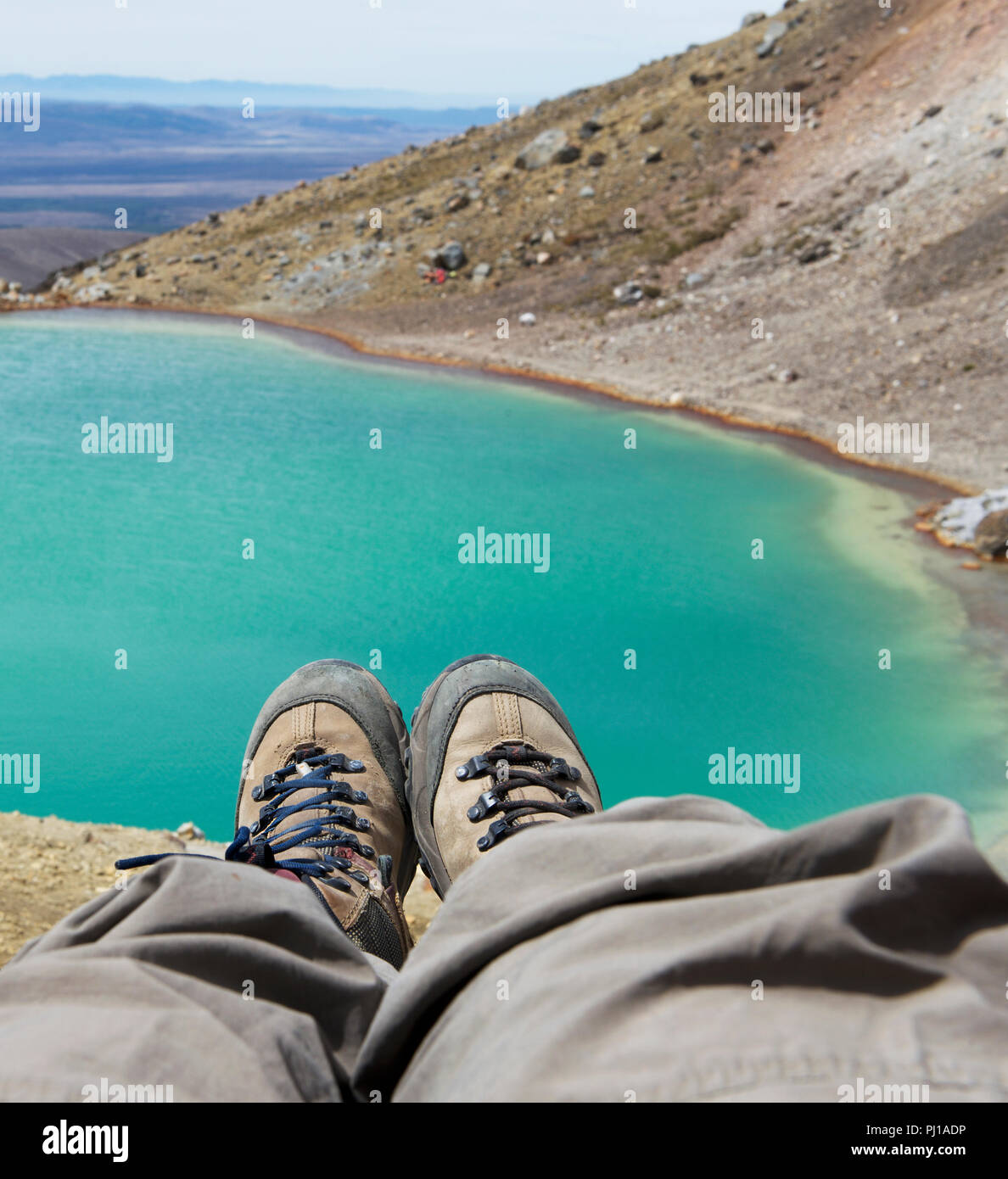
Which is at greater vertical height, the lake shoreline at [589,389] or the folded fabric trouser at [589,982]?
the lake shoreline at [589,389]

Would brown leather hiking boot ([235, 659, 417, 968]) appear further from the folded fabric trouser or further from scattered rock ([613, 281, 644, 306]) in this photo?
scattered rock ([613, 281, 644, 306])

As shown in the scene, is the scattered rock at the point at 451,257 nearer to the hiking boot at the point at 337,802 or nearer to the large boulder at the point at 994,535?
the large boulder at the point at 994,535

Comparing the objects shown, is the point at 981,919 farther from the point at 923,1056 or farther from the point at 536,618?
the point at 536,618

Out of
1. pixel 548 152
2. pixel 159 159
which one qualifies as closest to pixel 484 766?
pixel 548 152

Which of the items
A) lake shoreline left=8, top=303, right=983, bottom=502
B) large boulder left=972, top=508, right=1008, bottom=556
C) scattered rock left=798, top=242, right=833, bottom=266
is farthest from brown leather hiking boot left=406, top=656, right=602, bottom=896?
scattered rock left=798, top=242, right=833, bottom=266

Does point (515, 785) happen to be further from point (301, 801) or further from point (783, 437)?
point (783, 437)

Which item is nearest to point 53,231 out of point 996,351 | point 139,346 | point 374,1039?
point 139,346

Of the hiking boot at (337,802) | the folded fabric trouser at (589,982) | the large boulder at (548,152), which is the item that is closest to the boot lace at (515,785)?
the hiking boot at (337,802)
